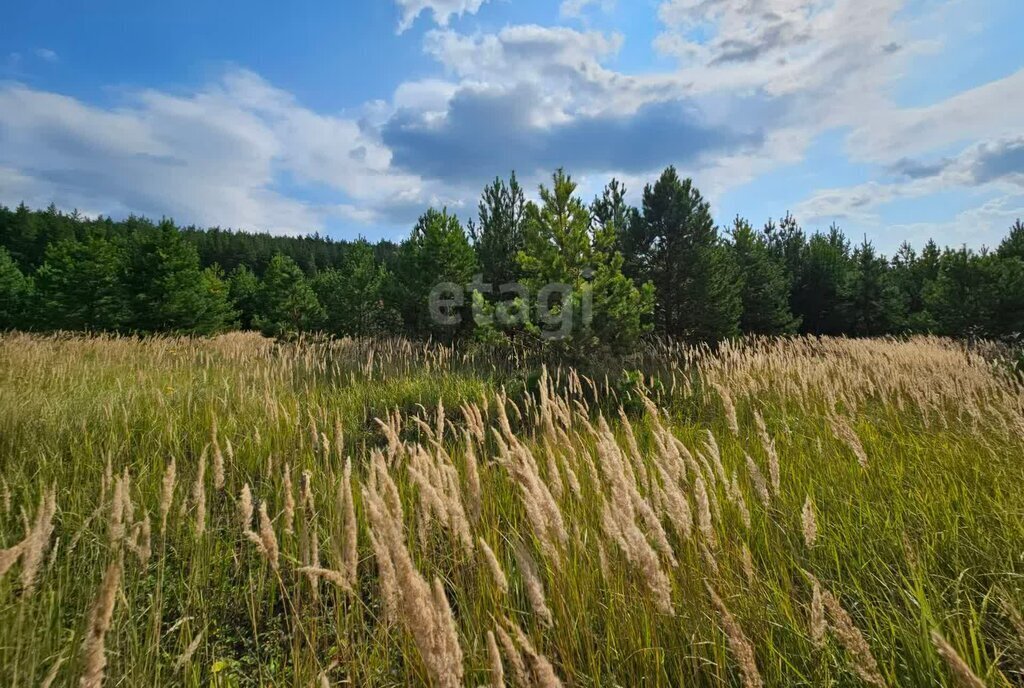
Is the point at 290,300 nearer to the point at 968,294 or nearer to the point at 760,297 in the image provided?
the point at 760,297

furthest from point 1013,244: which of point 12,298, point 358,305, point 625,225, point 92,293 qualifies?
point 12,298

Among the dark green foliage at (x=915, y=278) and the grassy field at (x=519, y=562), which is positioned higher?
the dark green foliage at (x=915, y=278)

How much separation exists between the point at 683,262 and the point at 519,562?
53.5ft

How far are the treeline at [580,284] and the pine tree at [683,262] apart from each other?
5cm

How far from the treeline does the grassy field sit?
5.87 meters

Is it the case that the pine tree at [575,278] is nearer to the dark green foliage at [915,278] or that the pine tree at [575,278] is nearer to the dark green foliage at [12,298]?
the dark green foliage at [915,278]

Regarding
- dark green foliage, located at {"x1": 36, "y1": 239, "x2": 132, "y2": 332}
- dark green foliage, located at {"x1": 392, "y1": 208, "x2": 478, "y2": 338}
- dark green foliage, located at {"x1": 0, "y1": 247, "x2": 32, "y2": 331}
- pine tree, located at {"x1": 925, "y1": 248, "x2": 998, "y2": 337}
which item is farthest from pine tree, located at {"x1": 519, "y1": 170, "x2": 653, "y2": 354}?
dark green foliage, located at {"x1": 0, "y1": 247, "x2": 32, "y2": 331}

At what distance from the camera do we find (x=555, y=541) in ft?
8.07

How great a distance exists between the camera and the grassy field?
59.7 inches

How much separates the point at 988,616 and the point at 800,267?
2998cm

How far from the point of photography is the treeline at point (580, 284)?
33.7ft

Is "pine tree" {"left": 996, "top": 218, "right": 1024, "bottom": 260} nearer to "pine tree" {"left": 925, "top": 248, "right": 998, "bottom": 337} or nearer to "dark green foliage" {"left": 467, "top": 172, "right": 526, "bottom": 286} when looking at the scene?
"pine tree" {"left": 925, "top": 248, "right": 998, "bottom": 337}

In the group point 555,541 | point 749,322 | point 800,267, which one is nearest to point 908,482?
point 555,541

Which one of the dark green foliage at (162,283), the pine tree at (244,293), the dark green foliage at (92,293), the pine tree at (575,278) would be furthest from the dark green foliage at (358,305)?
the pine tree at (244,293)
